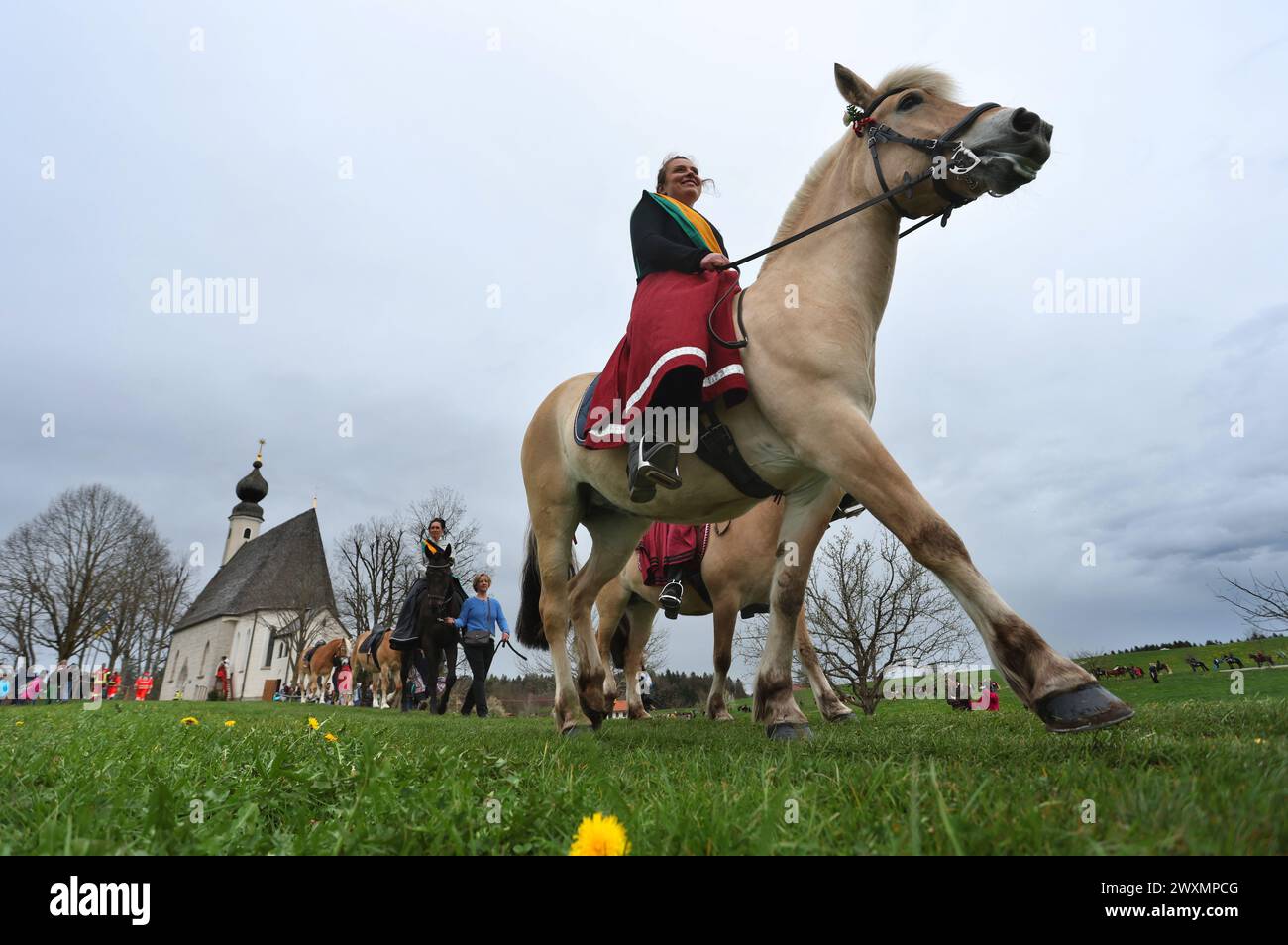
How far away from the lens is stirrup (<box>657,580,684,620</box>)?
812cm

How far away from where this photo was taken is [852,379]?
3.28m

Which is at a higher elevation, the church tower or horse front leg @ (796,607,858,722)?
the church tower

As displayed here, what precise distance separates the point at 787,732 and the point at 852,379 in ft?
6.61

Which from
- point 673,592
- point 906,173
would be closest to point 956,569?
point 906,173

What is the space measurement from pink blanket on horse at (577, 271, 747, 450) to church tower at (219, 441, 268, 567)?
72.3 metres

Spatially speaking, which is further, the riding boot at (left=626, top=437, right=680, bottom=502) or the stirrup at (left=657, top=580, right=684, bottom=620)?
the stirrup at (left=657, top=580, right=684, bottom=620)

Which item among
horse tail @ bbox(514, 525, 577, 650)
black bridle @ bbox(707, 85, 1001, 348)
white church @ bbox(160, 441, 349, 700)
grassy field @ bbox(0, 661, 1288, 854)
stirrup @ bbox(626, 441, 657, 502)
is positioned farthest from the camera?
white church @ bbox(160, 441, 349, 700)

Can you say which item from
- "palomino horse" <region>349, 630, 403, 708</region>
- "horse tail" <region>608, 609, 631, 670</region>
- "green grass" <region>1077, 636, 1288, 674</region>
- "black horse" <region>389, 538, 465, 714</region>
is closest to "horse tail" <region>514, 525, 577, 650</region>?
"horse tail" <region>608, 609, 631, 670</region>

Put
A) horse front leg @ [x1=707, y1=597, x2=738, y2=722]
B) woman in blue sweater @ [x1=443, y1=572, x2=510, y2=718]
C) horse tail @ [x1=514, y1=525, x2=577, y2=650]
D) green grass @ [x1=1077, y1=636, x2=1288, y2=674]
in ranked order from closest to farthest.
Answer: horse tail @ [x1=514, y1=525, x2=577, y2=650]
horse front leg @ [x1=707, y1=597, x2=738, y2=722]
woman in blue sweater @ [x1=443, y1=572, x2=510, y2=718]
green grass @ [x1=1077, y1=636, x2=1288, y2=674]

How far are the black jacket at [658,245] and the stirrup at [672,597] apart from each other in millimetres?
4438

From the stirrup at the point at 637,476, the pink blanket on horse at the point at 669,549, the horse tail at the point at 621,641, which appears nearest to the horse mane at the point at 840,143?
the stirrup at the point at 637,476

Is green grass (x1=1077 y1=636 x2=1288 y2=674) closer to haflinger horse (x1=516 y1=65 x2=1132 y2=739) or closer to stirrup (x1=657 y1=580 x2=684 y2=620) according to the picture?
stirrup (x1=657 y1=580 x2=684 y2=620)

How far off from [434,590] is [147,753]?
9.22 meters
